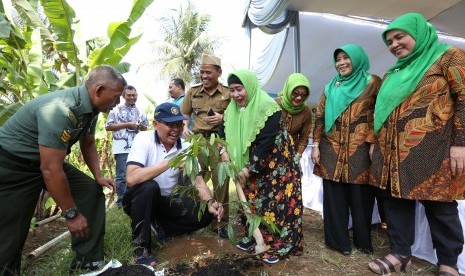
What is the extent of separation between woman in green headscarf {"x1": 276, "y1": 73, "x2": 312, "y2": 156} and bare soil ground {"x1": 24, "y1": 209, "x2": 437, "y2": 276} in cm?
96

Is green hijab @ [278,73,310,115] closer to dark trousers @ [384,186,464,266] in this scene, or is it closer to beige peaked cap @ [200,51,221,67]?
beige peaked cap @ [200,51,221,67]

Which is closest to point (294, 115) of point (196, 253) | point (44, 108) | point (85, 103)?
point (196, 253)

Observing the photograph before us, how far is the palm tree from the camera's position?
18.6m

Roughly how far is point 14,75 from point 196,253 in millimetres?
2233

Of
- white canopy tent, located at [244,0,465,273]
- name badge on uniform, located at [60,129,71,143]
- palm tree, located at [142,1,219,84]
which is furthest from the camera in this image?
Answer: palm tree, located at [142,1,219,84]

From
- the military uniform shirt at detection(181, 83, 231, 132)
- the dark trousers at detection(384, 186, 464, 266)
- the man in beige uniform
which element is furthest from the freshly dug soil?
the dark trousers at detection(384, 186, 464, 266)

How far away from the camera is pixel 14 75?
9.48ft

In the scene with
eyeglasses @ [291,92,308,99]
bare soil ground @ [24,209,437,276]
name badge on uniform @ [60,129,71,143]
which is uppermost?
eyeglasses @ [291,92,308,99]

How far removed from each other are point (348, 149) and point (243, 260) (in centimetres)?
112

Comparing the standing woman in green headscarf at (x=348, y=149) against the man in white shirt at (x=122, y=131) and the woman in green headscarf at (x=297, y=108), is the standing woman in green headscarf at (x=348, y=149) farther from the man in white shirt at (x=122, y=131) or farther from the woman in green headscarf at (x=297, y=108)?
the man in white shirt at (x=122, y=131)

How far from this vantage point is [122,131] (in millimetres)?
4164

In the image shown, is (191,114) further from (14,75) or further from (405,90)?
(405,90)

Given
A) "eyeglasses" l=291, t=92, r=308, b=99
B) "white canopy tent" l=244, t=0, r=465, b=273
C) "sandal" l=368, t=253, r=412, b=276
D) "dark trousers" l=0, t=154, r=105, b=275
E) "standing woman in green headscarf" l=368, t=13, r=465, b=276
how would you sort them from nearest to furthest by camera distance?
"dark trousers" l=0, t=154, r=105, b=275 < "standing woman in green headscarf" l=368, t=13, r=465, b=276 < "sandal" l=368, t=253, r=412, b=276 < "eyeglasses" l=291, t=92, r=308, b=99 < "white canopy tent" l=244, t=0, r=465, b=273

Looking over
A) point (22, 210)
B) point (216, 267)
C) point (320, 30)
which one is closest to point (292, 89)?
point (216, 267)
